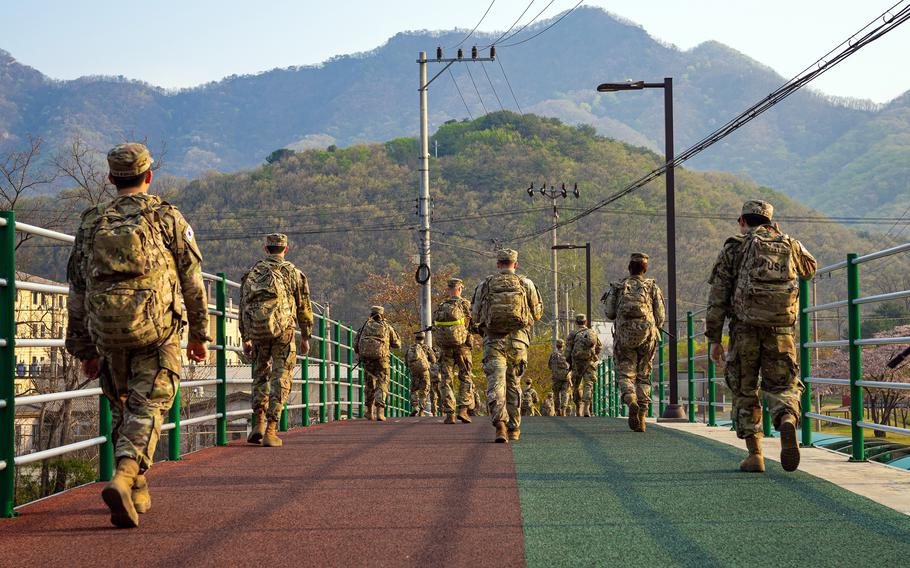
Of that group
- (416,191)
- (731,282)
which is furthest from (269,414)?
(416,191)

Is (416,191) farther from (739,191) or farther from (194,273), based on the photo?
(194,273)

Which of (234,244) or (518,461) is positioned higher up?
(234,244)

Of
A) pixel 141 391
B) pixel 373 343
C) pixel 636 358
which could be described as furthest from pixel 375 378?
pixel 141 391

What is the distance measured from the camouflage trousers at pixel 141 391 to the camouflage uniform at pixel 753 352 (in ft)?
13.9

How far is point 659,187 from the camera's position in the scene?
490 feet

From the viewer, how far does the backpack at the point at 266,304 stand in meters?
10.7

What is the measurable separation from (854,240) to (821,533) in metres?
153

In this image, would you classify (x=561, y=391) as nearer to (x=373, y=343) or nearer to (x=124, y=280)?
(x=373, y=343)

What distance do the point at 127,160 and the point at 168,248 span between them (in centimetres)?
53

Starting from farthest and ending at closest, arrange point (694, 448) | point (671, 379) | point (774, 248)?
point (671, 379) < point (694, 448) < point (774, 248)

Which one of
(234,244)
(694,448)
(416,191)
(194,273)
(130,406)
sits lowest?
(694,448)

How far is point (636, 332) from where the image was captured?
44.2 ft

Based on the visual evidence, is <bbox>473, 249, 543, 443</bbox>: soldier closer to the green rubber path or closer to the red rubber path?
the red rubber path

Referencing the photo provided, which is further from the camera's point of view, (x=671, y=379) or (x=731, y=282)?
(x=671, y=379)
